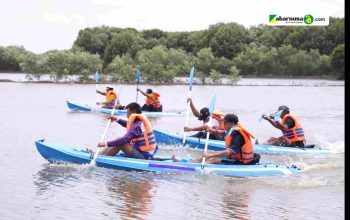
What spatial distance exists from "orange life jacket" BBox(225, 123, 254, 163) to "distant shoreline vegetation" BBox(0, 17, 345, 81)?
40.1 meters

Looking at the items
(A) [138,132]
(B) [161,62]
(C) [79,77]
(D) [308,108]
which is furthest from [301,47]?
(A) [138,132]

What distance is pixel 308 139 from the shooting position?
→ 20641 mm

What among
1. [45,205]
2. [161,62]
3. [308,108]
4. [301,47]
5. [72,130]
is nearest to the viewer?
[45,205]

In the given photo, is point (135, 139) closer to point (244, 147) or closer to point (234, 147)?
point (234, 147)

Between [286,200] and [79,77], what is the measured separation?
2169 inches

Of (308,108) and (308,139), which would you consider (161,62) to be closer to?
(308,108)

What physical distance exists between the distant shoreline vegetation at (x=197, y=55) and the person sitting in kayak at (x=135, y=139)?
133 ft

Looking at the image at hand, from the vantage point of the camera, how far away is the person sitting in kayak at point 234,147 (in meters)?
10.2

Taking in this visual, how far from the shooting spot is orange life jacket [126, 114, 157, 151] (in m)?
10.7

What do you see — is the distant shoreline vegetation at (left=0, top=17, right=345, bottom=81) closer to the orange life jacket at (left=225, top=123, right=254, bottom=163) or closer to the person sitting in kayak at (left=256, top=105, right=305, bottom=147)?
the person sitting in kayak at (left=256, top=105, right=305, bottom=147)

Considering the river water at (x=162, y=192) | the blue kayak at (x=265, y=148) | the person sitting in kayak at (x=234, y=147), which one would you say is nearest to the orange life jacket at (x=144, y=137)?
the river water at (x=162, y=192)

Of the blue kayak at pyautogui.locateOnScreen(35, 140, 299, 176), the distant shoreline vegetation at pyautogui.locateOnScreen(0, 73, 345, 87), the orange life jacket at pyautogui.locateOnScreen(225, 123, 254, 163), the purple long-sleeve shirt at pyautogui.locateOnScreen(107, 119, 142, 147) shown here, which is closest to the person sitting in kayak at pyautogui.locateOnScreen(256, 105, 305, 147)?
the blue kayak at pyautogui.locateOnScreen(35, 140, 299, 176)

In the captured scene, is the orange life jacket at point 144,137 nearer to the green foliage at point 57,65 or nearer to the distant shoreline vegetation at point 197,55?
the distant shoreline vegetation at point 197,55

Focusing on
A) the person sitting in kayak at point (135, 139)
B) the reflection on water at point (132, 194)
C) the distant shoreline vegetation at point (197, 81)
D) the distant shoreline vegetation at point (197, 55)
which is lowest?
the reflection on water at point (132, 194)
